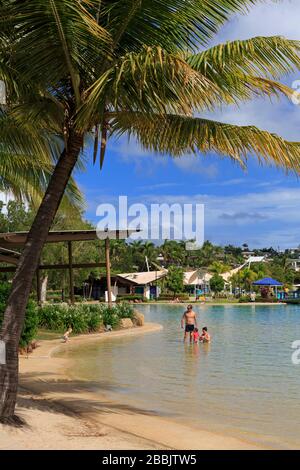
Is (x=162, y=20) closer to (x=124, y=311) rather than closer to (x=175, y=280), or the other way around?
(x=124, y=311)

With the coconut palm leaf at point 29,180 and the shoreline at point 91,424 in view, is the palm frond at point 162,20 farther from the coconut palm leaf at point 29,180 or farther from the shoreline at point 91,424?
the coconut palm leaf at point 29,180

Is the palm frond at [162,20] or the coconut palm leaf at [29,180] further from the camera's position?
the coconut palm leaf at [29,180]

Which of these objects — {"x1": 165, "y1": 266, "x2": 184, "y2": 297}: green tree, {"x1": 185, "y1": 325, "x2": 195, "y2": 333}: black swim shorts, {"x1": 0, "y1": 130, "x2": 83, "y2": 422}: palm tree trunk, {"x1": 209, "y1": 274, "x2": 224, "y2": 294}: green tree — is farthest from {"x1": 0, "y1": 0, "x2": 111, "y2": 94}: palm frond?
{"x1": 209, "y1": 274, "x2": 224, "y2": 294}: green tree

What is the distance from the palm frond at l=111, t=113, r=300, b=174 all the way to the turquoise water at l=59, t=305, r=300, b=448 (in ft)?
12.5

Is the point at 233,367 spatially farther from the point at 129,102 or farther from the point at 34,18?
the point at 34,18

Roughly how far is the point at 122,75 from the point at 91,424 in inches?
171

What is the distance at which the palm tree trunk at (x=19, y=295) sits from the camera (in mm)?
6582

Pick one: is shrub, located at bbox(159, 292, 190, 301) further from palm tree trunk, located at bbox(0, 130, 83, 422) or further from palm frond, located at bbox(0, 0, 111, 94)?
palm frond, located at bbox(0, 0, 111, 94)

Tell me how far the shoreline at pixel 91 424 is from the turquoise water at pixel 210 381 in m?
0.57

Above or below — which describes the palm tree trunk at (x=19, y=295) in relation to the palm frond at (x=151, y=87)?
below

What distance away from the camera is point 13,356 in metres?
6.64

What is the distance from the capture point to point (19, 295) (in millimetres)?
6699

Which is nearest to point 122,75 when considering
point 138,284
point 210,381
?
point 210,381

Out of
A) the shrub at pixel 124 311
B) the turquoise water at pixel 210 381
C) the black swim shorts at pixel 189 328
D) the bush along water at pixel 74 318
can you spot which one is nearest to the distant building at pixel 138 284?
the shrub at pixel 124 311
